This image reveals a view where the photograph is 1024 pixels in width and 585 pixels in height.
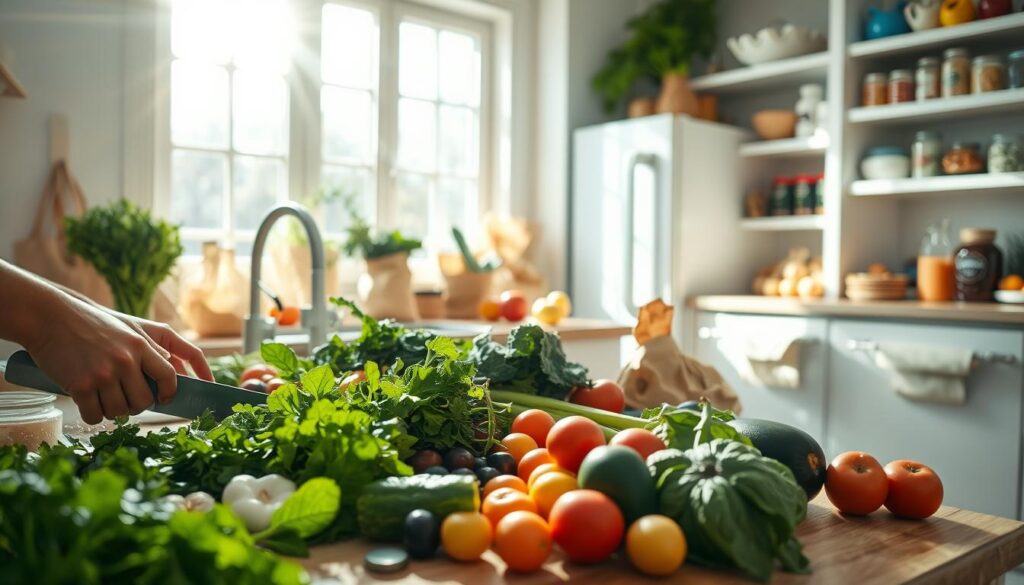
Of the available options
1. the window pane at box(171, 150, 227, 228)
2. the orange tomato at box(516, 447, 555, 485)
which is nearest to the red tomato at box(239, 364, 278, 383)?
the orange tomato at box(516, 447, 555, 485)

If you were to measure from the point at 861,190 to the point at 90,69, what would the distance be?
2.91m

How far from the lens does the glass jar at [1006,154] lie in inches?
117

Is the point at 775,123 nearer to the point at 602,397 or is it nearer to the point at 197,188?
the point at 197,188

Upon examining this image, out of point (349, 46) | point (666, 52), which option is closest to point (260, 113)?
point (349, 46)

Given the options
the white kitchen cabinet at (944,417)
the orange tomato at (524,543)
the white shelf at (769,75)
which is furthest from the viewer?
the white shelf at (769,75)

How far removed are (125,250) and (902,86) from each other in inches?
112

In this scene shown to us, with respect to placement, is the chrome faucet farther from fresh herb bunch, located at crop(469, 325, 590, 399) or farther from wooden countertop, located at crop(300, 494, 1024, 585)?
wooden countertop, located at crop(300, 494, 1024, 585)

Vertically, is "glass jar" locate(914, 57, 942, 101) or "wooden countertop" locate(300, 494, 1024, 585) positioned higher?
"glass jar" locate(914, 57, 942, 101)

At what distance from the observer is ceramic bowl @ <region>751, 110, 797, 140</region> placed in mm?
3719

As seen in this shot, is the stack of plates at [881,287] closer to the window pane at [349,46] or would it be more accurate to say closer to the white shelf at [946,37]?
the white shelf at [946,37]

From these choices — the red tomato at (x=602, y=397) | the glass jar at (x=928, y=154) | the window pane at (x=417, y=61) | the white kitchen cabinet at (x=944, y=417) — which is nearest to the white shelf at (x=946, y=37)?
the glass jar at (x=928, y=154)

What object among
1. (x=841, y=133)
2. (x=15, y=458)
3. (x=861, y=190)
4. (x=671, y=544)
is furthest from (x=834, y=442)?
(x=15, y=458)

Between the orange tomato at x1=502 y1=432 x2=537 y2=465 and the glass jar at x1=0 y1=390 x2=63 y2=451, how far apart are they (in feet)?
1.74

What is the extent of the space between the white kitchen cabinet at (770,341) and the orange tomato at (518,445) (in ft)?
7.94
